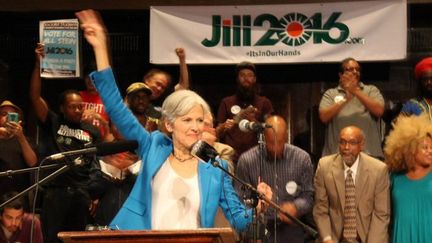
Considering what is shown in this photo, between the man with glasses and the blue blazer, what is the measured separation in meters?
4.66

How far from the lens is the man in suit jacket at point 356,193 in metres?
8.23

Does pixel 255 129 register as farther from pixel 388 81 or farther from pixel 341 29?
pixel 388 81

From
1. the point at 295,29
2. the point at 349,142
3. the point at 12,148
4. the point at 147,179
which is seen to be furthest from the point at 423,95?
the point at 147,179

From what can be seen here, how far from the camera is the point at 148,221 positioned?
4.79 metres

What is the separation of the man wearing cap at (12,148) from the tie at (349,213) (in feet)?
10.5

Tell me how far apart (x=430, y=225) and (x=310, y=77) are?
3.55 metres

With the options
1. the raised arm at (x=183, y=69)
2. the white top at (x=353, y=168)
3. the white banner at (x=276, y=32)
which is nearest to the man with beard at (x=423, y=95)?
the white banner at (x=276, y=32)

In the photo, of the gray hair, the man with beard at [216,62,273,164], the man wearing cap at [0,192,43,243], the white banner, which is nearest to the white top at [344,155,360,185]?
the man with beard at [216,62,273,164]

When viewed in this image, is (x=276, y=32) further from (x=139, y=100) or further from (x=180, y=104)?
(x=180, y=104)

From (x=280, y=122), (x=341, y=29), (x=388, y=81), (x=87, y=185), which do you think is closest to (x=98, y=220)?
(x=87, y=185)

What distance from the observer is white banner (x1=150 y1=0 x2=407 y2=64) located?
9.99 meters

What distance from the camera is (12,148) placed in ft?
30.4

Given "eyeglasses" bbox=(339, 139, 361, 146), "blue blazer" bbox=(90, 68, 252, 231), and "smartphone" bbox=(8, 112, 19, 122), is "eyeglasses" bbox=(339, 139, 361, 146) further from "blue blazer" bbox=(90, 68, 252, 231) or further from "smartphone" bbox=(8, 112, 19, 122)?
"blue blazer" bbox=(90, 68, 252, 231)

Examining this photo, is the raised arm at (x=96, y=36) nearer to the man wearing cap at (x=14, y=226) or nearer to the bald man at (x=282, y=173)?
the bald man at (x=282, y=173)
